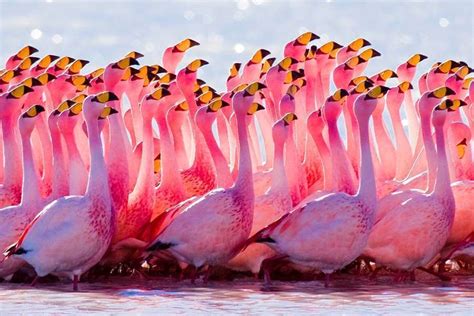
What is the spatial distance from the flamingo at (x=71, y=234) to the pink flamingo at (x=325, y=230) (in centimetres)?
150

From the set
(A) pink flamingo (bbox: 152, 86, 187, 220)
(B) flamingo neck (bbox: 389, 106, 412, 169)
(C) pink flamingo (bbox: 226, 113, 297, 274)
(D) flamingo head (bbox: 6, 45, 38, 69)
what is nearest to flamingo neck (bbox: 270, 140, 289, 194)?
(C) pink flamingo (bbox: 226, 113, 297, 274)

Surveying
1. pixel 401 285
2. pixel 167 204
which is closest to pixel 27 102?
pixel 167 204

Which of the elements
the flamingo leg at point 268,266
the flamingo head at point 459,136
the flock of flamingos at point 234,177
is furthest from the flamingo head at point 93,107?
the flamingo head at point 459,136

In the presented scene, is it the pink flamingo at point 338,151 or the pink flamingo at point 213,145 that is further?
the pink flamingo at point 213,145

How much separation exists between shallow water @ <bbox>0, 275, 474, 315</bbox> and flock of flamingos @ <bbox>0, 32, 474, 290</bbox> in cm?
25

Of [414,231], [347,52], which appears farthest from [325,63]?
[414,231]

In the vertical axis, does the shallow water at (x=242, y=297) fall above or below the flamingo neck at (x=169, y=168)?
below

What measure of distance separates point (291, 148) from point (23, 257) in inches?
134

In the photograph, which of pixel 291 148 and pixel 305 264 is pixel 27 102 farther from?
pixel 305 264

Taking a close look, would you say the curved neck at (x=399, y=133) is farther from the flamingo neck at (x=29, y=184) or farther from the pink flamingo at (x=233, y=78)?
the flamingo neck at (x=29, y=184)

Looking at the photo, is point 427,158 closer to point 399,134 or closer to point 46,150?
point 399,134

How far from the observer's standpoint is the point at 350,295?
551 inches

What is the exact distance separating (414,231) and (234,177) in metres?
2.63

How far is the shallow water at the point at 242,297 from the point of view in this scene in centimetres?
1299
